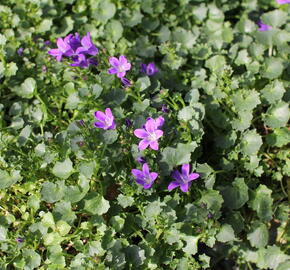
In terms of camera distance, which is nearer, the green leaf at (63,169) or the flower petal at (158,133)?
the flower petal at (158,133)

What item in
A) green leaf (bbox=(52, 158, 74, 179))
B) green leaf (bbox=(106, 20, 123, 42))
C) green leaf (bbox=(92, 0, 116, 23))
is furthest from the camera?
green leaf (bbox=(92, 0, 116, 23))

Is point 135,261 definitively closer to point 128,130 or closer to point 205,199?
point 205,199

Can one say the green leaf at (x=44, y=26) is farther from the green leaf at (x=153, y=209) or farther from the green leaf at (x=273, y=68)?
the green leaf at (x=153, y=209)

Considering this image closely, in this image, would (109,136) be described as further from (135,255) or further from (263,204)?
(263,204)

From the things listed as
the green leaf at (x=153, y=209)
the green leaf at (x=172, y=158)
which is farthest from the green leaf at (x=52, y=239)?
the green leaf at (x=172, y=158)

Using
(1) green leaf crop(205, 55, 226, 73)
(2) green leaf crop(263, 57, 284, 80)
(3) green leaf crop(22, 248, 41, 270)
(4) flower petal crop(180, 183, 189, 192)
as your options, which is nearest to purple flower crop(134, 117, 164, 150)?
(4) flower petal crop(180, 183, 189, 192)

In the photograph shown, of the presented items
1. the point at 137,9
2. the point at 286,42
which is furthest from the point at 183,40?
the point at 286,42

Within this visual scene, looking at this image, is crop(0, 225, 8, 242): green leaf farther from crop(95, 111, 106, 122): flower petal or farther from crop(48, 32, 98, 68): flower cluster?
crop(48, 32, 98, 68): flower cluster
